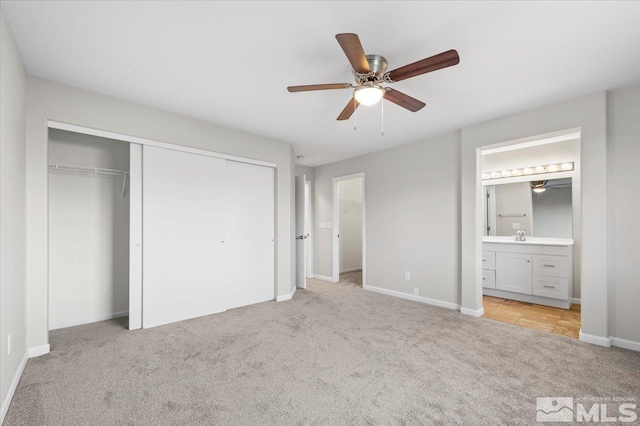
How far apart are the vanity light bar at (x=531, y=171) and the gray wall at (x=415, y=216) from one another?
4.91 ft

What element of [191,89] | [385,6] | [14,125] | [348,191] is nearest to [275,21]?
[385,6]

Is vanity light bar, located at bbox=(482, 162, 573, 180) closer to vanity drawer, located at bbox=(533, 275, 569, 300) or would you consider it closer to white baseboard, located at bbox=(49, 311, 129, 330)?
vanity drawer, located at bbox=(533, 275, 569, 300)

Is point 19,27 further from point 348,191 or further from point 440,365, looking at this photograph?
point 348,191

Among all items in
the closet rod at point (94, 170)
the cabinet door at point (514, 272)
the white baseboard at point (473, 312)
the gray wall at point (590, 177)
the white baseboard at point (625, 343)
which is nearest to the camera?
the white baseboard at point (625, 343)

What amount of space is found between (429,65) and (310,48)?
2.79ft

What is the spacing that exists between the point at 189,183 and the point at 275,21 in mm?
2280

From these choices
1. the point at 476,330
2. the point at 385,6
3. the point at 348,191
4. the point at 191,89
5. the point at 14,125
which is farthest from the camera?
the point at 348,191

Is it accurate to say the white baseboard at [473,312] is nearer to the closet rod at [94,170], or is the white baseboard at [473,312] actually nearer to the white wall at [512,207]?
the white wall at [512,207]

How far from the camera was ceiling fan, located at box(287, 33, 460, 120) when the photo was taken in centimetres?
161

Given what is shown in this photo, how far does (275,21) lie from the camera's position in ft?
5.85

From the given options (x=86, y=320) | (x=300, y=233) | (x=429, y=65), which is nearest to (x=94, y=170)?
(x=86, y=320)

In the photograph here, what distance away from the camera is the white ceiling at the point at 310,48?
1.70 m

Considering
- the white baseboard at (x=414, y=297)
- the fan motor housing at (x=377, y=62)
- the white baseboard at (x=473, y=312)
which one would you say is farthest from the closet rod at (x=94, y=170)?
the white baseboard at (x=473, y=312)
